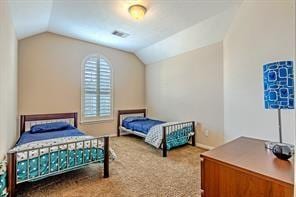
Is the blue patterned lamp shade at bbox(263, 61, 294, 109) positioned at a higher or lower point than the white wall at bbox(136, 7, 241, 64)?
lower

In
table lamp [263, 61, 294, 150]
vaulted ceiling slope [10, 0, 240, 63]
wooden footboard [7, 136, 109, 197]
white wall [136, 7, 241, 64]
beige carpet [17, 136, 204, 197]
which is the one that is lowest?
beige carpet [17, 136, 204, 197]

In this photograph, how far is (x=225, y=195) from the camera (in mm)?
1329

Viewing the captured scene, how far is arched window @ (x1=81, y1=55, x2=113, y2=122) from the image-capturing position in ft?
16.3

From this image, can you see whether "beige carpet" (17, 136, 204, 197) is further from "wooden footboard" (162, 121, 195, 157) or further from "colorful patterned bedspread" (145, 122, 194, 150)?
"colorful patterned bedspread" (145, 122, 194, 150)

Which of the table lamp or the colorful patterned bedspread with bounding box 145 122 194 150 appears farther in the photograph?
the colorful patterned bedspread with bounding box 145 122 194 150

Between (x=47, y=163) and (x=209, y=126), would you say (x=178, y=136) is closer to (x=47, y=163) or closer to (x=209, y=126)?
(x=209, y=126)

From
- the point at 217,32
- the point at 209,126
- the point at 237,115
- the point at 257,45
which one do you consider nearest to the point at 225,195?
the point at 237,115

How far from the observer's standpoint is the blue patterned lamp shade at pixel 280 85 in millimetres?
1435

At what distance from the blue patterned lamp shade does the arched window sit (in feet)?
14.4

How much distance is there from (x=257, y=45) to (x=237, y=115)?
1.29 m

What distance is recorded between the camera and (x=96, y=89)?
513 cm

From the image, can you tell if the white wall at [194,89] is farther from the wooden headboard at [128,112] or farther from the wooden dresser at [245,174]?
the wooden dresser at [245,174]

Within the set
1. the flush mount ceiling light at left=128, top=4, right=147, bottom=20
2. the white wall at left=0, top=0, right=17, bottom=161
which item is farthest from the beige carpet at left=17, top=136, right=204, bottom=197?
the flush mount ceiling light at left=128, top=4, right=147, bottom=20

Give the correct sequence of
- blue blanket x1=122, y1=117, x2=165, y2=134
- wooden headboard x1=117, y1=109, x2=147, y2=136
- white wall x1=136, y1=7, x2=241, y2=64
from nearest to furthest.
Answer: white wall x1=136, y1=7, x2=241, y2=64, blue blanket x1=122, y1=117, x2=165, y2=134, wooden headboard x1=117, y1=109, x2=147, y2=136
